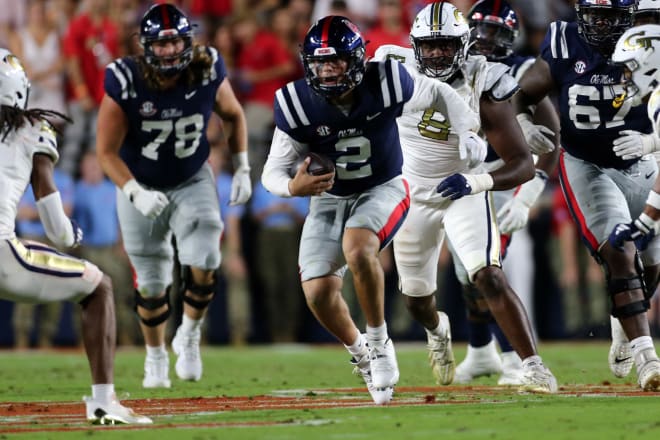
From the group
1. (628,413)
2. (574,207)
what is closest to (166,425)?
(628,413)

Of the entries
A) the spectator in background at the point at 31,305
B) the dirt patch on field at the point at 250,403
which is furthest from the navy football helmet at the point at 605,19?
the spectator in background at the point at 31,305

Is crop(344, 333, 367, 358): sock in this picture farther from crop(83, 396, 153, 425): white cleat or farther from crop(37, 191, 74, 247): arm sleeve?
crop(37, 191, 74, 247): arm sleeve

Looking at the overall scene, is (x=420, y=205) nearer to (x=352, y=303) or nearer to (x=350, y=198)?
(x=350, y=198)

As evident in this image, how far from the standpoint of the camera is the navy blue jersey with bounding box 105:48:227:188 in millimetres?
6789

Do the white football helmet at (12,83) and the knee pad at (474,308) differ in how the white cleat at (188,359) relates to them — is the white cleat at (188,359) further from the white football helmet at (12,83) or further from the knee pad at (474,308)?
the white football helmet at (12,83)

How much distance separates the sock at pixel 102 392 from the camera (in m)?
4.65

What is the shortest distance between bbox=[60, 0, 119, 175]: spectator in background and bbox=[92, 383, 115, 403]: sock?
640cm

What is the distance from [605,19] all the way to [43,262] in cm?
290

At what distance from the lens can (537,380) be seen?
18.5 feet

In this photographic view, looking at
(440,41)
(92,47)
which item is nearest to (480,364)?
A: (440,41)

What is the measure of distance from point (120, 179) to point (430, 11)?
1.92 meters

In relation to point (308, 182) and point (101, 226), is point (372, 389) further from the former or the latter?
point (101, 226)

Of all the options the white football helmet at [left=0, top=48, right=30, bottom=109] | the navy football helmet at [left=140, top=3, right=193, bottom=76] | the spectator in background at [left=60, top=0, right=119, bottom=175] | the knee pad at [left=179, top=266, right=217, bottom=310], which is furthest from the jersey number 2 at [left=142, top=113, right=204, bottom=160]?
the spectator in background at [left=60, top=0, right=119, bottom=175]

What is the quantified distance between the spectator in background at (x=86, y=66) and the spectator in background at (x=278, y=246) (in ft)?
5.24
